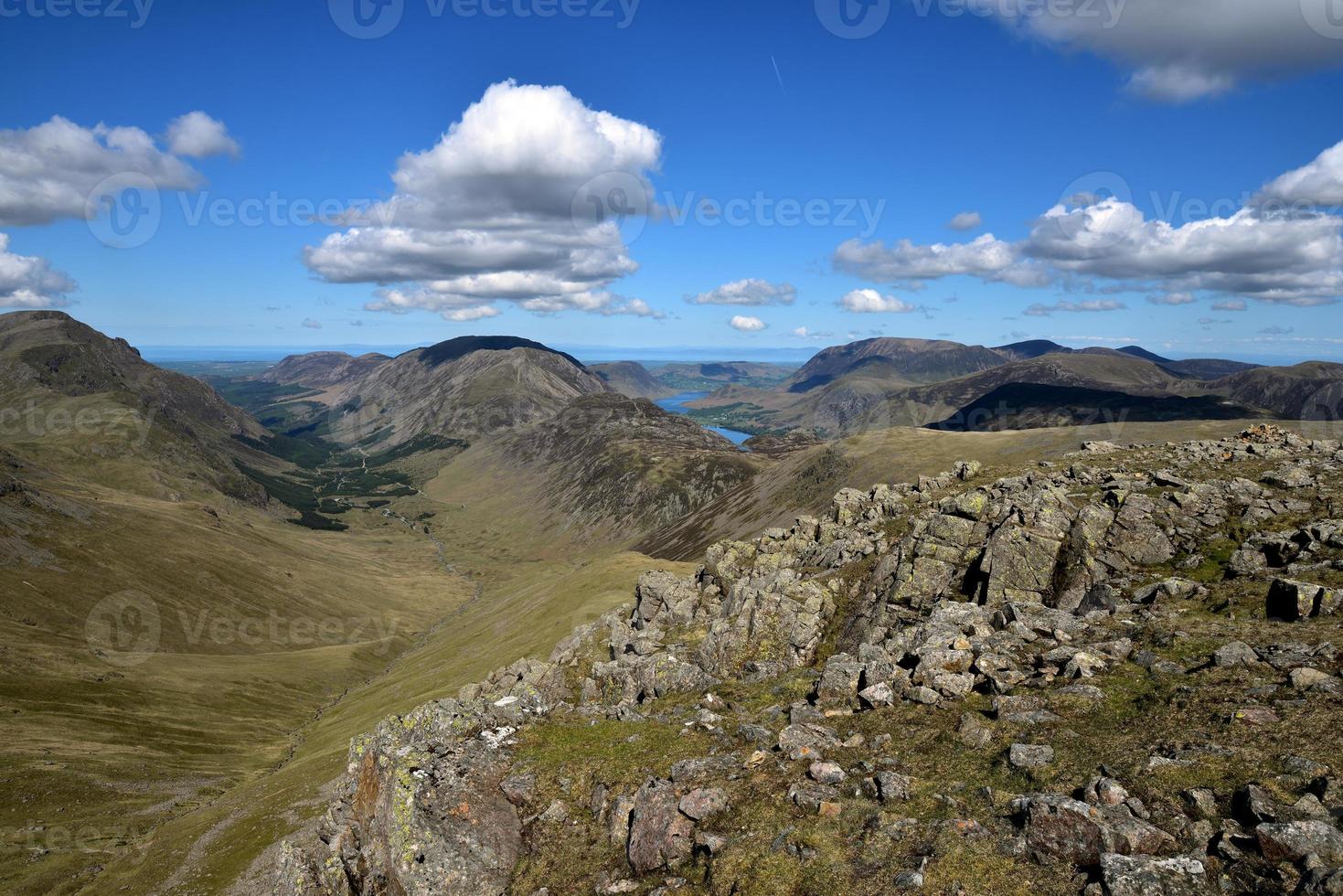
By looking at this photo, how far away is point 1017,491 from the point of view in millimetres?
47844

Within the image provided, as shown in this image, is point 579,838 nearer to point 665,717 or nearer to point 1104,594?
point 665,717

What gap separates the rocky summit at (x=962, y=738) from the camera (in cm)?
1788

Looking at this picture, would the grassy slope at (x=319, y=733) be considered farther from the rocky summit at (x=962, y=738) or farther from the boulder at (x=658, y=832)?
the boulder at (x=658, y=832)

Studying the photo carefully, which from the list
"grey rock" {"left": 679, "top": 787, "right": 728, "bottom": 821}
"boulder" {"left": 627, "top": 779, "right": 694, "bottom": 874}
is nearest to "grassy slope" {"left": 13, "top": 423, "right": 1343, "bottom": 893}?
"boulder" {"left": 627, "top": 779, "right": 694, "bottom": 874}

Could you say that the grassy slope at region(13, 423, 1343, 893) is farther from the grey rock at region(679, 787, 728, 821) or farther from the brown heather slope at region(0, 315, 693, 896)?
the grey rock at region(679, 787, 728, 821)

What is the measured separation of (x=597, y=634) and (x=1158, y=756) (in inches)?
2054

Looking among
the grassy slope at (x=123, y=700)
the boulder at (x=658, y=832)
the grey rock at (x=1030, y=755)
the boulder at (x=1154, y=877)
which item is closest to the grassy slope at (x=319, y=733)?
the grassy slope at (x=123, y=700)

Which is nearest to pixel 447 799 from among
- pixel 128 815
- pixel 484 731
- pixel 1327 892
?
pixel 484 731

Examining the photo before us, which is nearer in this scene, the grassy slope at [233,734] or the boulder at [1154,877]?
the boulder at [1154,877]

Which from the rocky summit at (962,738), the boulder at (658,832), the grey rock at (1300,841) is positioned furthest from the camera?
the boulder at (658,832)

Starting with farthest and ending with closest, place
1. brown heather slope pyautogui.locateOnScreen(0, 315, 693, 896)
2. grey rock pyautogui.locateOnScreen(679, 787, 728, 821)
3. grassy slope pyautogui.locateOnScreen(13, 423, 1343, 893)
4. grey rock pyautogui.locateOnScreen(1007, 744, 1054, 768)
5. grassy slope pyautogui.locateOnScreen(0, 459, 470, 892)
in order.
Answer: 1. grassy slope pyautogui.locateOnScreen(0, 459, 470, 892)
2. brown heather slope pyautogui.locateOnScreen(0, 315, 693, 896)
3. grassy slope pyautogui.locateOnScreen(13, 423, 1343, 893)
4. grey rock pyautogui.locateOnScreen(679, 787, 728, 821)
5. grey rock pyautogui.locateOnScreen(1007, 744, 1054, 768)

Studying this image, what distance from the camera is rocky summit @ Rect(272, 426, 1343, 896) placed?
58.6ft

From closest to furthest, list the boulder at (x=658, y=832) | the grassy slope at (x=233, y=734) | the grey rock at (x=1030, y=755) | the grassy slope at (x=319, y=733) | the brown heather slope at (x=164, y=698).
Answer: the grey rock at (x=1030, y=755) → the boulder at (x=658, y=832) → the grassy slope at (x=319, y=733) → the grassy slope at (x=233, y=734) → the brown heather slope at (x=164, y=698)

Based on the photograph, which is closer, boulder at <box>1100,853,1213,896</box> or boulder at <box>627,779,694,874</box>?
boulder at <box>1100,853,1213,896</box>
